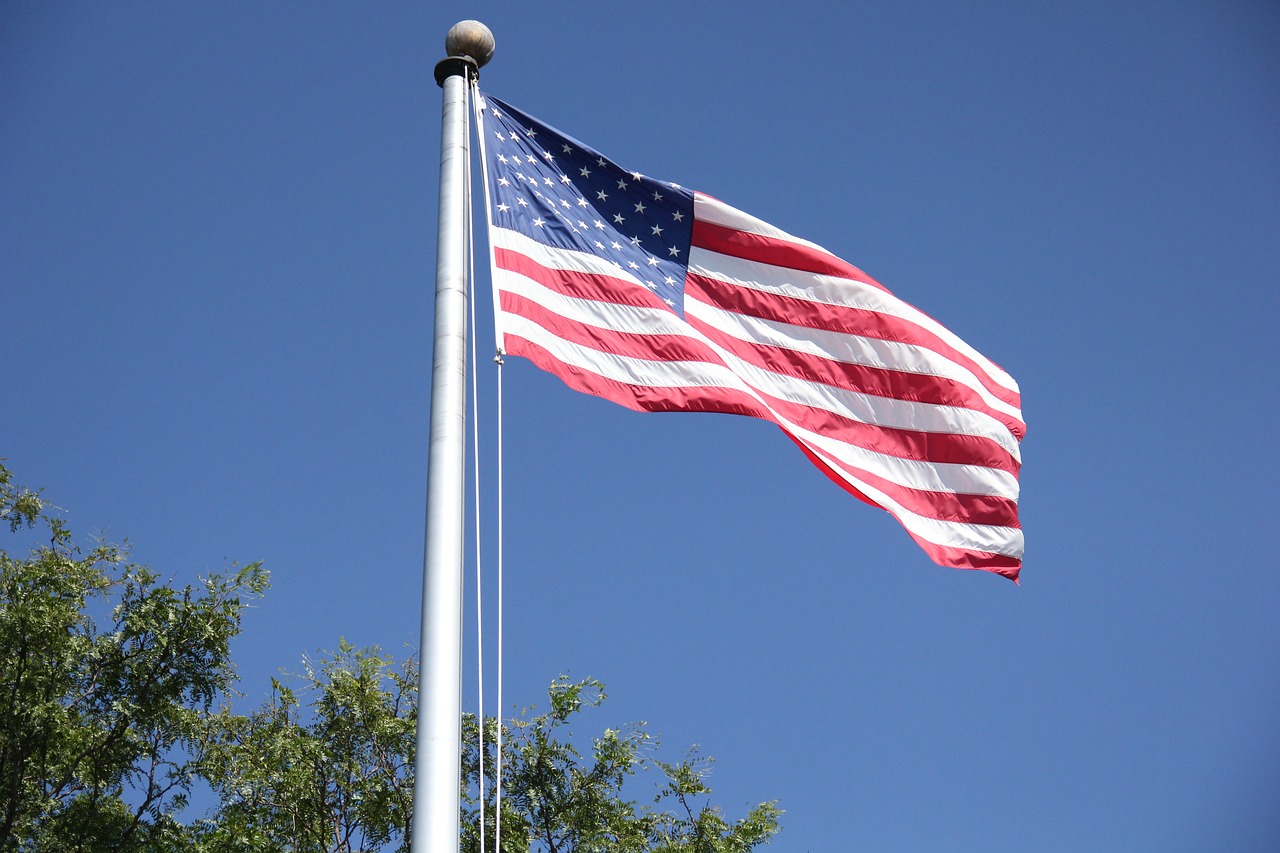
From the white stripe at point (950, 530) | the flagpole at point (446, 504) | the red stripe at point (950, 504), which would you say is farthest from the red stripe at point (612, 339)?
the red stripe at point (950, 504)

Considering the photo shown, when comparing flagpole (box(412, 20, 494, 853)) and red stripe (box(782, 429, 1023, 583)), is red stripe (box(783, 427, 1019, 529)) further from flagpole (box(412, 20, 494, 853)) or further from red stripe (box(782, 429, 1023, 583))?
flagpole (box(412, 20, 494, 853))

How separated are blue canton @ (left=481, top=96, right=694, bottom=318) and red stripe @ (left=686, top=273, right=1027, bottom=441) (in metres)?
0.34

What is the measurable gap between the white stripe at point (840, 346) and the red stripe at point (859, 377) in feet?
0.13

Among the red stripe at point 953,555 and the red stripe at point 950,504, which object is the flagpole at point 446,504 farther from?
the red stripe at point 950,504

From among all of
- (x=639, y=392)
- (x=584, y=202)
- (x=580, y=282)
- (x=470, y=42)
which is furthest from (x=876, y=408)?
(x=470, y=42)

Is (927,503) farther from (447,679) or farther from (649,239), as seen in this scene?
(447,679)

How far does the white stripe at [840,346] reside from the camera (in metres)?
10.5

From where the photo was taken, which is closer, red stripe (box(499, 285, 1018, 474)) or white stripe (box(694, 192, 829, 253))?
red stripe (box(499, 285, 1018, 474))

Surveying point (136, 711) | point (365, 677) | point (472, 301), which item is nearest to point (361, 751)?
point (365, 677)

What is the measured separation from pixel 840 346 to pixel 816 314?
35 cm

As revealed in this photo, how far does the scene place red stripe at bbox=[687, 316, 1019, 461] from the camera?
10.5 meters

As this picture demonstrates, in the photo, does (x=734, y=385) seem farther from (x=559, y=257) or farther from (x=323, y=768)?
(x=323, y=768)

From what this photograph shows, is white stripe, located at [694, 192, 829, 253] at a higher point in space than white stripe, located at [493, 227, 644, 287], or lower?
higher

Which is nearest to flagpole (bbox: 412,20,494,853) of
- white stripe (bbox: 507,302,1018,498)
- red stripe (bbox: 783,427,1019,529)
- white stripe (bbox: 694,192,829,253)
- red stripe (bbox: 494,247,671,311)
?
red stripe (bbox: 494,247,671,311)
